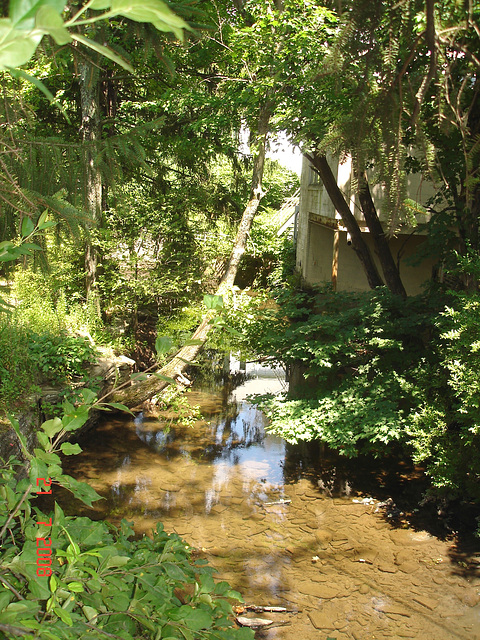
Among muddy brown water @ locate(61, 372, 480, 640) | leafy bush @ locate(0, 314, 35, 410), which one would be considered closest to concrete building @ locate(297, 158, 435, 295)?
muddy brown water @ locate(61, 372, 480, 640)

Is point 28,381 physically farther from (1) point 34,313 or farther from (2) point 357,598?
(2) point 357,598

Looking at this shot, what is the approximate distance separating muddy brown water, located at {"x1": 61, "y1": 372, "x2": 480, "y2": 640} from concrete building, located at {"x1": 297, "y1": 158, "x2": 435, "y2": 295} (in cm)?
335

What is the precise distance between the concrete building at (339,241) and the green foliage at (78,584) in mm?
7619

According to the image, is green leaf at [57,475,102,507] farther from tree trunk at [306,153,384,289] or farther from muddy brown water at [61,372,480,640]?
tree trunk at [306,153,384,289]

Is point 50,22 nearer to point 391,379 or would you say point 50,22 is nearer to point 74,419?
point 74,419

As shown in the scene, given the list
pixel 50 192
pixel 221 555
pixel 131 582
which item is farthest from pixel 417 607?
pixel 50 192

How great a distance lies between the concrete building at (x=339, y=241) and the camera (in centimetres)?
1038

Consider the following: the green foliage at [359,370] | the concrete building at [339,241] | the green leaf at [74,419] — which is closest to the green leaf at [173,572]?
the green leaf at [74,419]

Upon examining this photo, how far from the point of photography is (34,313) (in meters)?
8.23

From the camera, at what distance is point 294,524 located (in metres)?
6.20

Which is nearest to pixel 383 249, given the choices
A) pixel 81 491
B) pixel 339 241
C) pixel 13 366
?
pixel 339 241

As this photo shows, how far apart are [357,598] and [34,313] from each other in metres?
6.15

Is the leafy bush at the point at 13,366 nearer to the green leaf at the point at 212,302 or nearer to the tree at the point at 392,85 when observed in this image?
the tree at the point at 392,85

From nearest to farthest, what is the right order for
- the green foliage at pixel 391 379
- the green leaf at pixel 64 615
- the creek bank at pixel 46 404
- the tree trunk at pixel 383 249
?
the green leaf at pixel 64 615
the green foliage at pixel 391 379
the creek bank at pixel 46 404
the tree trunk at pixel 383 249
